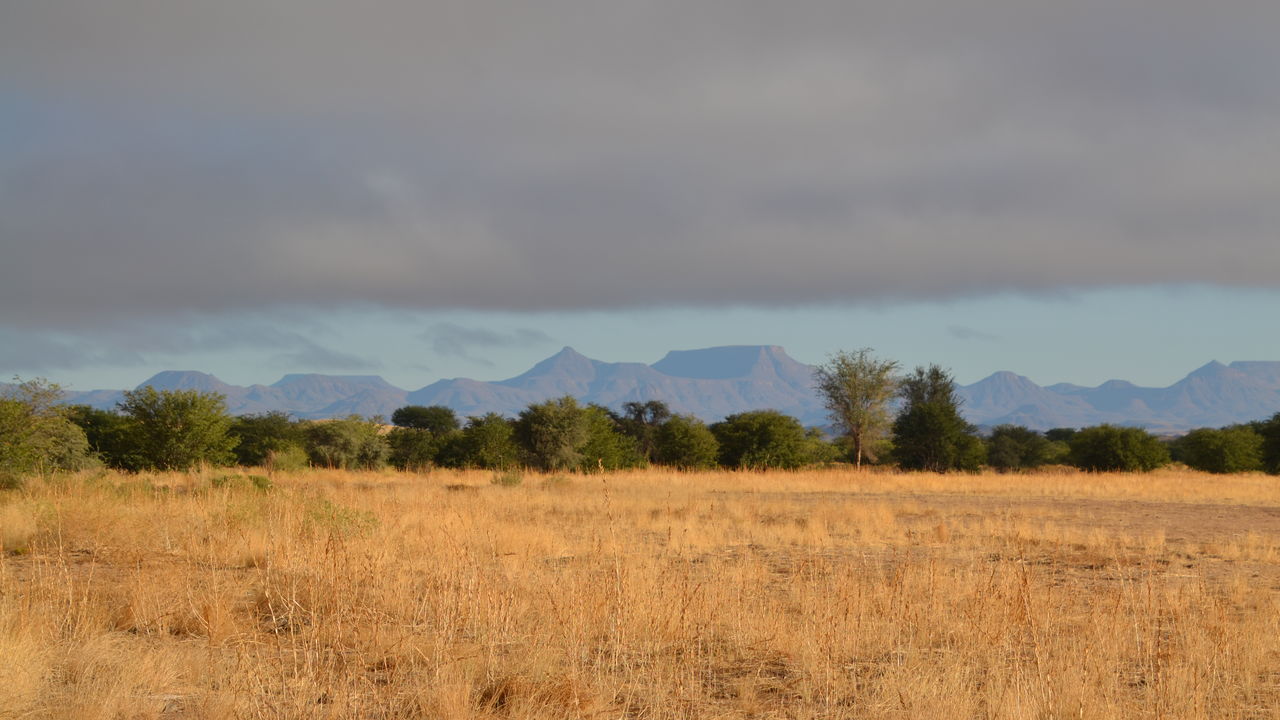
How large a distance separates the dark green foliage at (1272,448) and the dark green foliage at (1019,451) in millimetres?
14044

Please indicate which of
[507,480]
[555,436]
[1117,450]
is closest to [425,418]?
[555,436]

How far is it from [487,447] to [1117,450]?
103 feet

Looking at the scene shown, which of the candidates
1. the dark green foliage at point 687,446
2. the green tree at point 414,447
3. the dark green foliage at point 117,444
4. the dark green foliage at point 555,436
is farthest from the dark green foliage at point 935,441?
the dark green foliage at point 117,444

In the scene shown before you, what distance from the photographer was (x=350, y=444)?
39781 millimetres

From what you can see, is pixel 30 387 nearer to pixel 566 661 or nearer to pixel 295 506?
pixel 295 506

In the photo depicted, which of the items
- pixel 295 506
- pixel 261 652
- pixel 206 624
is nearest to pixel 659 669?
pixel 261 652

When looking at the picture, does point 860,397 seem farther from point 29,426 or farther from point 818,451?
point 29,426

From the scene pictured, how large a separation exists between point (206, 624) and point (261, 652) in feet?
3.18

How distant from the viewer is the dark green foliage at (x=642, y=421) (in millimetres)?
54750

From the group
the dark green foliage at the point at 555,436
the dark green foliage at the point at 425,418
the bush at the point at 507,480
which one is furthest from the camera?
the dark green foliage at the point at 425,418

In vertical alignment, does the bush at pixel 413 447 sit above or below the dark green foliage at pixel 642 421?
below

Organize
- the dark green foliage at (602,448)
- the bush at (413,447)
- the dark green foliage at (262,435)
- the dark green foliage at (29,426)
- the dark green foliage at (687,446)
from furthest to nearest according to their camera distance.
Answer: the bush at (413,447)
the dark green foliage at (687,446)
the dark green foliage at (262,435)
the dark green foliage at (602,448)
the dark green foliage at (29,426)

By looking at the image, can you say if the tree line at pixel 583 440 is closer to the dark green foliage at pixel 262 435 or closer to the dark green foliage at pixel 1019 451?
the dark green foliage at pixel 262 435

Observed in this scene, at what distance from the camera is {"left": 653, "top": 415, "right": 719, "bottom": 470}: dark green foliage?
41.6 metres
